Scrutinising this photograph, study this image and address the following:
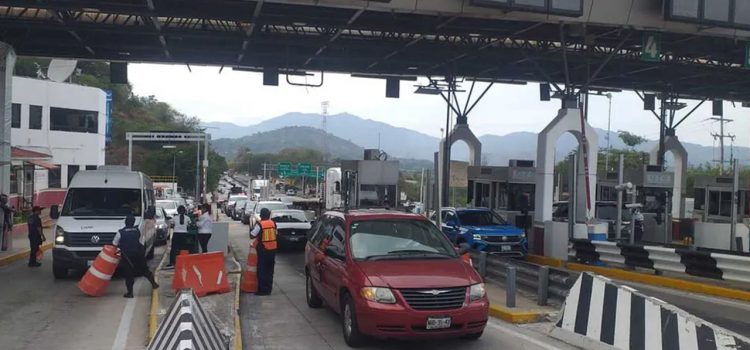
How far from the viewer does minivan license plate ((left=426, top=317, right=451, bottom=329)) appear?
766cm

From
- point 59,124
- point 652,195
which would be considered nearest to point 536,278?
point 652,195

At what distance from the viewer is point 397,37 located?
21.7 meters

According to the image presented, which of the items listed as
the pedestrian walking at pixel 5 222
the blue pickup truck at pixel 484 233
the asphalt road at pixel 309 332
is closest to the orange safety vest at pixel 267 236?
the asphalt road at pixel 309 332

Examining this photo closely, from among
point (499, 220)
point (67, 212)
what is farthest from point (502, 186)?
point (67, 212)

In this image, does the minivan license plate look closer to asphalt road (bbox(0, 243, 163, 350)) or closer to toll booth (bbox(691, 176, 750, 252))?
asphalt road (bbox(0, 243, 163, 350))

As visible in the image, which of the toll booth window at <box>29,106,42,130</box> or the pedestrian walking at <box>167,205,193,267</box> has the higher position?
the toll booth window at <box>29,106,42,130</box>

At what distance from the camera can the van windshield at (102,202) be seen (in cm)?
1530

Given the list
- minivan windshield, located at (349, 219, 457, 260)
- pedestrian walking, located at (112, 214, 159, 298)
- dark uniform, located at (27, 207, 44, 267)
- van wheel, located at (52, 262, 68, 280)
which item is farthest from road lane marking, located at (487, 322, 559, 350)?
dark uniform, located at (27, 207, 44, 267)

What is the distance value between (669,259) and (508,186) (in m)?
9.60

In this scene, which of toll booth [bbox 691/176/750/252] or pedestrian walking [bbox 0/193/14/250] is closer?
pedestrian walking [bbox 0/193/14/250]

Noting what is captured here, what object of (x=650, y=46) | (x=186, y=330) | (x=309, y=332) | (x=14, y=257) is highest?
(x=650, y=46)

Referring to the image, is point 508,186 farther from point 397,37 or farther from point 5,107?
point 5,107

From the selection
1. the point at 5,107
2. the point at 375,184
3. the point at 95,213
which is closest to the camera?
the point at 95,213

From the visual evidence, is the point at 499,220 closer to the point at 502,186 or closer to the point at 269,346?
the point at 502,186
